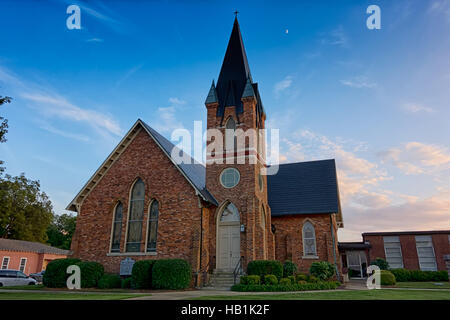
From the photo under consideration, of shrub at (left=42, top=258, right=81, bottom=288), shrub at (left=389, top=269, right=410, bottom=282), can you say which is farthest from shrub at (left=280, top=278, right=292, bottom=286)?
shrub at (left=389, top=269, right=410, bottom=282)

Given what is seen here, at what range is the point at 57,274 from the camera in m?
17.1

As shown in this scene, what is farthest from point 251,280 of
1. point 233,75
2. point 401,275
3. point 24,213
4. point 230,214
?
point 24,213

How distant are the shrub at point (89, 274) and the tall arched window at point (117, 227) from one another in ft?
6.33

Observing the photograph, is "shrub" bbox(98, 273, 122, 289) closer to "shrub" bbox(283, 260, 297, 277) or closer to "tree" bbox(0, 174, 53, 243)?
"shrub" bbox(283, 260, 297, 277)

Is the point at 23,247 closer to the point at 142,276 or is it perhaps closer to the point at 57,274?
the point at 57,274

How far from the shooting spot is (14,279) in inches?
938

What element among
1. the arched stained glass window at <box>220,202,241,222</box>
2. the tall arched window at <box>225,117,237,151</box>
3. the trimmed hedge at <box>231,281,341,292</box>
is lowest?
the trimmed hedge at <box>231,281,341,292</box>

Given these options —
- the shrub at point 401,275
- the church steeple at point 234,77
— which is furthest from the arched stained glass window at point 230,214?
the shrub at point 401,275

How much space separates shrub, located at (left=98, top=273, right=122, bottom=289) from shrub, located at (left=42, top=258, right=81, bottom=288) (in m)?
1.76

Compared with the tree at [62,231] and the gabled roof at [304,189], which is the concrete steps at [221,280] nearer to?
the gabled roof at [304,189]

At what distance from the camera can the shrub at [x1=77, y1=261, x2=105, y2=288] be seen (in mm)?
16812
